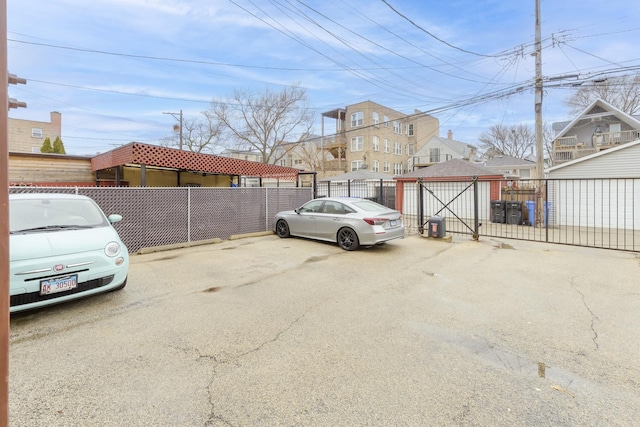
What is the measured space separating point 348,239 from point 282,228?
2.74 meters

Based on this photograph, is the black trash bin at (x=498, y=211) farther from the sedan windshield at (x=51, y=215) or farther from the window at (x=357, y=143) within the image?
the window at (x=357, y=143)

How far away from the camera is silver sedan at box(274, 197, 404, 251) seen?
26.2 feet

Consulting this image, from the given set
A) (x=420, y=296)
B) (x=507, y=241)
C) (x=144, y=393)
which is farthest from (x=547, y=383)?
(x=507, y=241)

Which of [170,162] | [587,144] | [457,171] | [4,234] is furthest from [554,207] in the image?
[4,234]

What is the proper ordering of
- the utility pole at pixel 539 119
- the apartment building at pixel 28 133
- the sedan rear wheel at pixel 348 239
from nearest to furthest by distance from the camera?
the sedan rear wheel at pixel 348 239, the utility pole at pixel 539 119, the apartment building at pixel 28 133

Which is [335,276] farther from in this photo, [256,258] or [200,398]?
[200,398]

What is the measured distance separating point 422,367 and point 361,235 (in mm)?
5149

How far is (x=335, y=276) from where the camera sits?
19.8 feet

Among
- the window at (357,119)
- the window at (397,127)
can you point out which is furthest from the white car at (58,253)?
the window at (397,127)

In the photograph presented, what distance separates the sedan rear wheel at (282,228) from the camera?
1020cm

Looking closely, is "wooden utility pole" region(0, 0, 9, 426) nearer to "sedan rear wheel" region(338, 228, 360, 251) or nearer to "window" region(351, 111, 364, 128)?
"sedan rear wheel" region(338, 228, 360, 251)

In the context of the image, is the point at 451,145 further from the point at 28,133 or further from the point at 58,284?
the point at 28,133

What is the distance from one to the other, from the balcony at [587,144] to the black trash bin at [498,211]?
12.5 meters

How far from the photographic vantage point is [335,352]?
321 centimetres
